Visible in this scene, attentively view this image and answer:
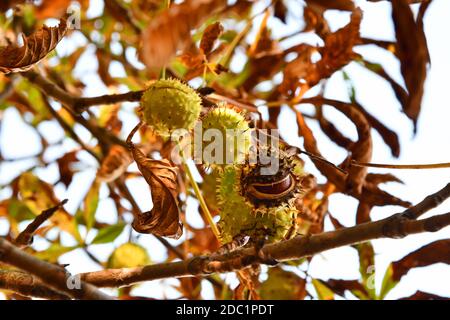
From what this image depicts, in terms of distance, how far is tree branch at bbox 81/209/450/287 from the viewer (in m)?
0.79

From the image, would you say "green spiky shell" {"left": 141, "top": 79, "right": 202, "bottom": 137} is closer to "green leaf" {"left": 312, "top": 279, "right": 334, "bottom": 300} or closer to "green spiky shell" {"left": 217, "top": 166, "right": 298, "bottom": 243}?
"green spiky shell" {"left": 217, "top": 166, "right": 298, "bottom": 243}

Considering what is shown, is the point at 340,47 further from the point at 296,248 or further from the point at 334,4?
the point at 296,248

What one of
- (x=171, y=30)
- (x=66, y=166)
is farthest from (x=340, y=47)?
(x=66, y=166)

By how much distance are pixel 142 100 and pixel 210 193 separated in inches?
17.7

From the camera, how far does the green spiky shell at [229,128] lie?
1.13 meters

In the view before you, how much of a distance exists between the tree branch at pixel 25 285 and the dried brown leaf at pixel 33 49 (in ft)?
1.18

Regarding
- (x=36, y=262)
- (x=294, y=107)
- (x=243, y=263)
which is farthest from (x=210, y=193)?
(x=36, y=262)

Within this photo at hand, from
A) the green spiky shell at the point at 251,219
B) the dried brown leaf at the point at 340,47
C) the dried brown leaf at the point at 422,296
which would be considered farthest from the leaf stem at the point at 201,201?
the dried brown leaf at the point at 422,296

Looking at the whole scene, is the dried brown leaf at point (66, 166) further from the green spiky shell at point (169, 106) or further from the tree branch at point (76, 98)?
the green spiky shell at point (169, 106)

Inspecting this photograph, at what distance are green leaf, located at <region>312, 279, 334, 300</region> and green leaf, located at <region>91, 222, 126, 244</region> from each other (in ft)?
1.78

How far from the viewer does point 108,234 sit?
64.6 inches

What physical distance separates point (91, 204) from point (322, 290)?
0.67 metres

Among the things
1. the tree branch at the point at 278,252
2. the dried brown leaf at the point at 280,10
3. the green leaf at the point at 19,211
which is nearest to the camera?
the tree branch at the point at 278,252

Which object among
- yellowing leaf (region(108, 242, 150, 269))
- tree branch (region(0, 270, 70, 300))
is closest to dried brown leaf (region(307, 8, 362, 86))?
yellowing leaf (region(108, 242, 150, 269))
